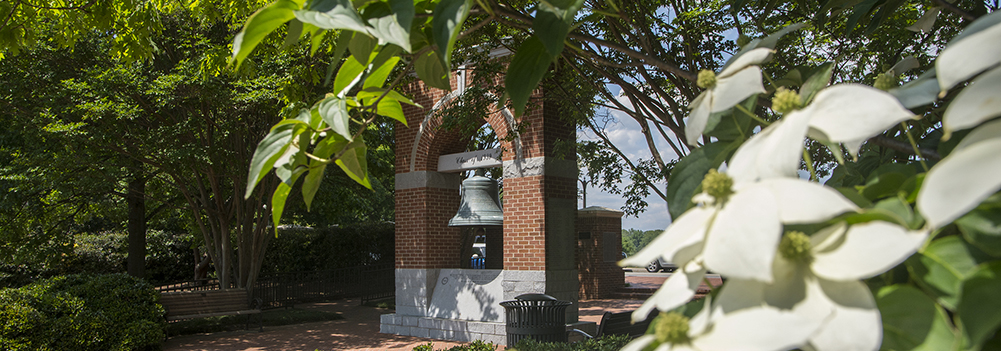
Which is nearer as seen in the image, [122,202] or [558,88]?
[558,88]

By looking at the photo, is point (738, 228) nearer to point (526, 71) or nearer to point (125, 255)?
point (526, 71)

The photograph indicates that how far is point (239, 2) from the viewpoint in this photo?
6074mm

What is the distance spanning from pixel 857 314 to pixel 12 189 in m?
14.3

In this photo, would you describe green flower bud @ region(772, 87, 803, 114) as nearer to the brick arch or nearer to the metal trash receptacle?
the metal trash receptacle

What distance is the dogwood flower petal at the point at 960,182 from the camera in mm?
360

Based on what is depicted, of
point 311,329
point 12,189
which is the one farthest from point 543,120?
point 12,189

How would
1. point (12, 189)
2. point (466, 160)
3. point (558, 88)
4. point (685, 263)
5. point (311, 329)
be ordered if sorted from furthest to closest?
point (311, 329) → point (12, 189) → point (466, 160) → point (558, 88) → point (685, 263)

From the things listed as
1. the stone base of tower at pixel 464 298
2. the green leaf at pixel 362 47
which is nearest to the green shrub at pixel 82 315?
the stone base of tower at pixel 464 298

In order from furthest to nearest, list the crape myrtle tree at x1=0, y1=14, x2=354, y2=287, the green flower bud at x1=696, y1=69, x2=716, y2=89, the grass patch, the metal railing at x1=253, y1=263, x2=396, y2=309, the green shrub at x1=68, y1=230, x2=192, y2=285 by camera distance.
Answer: the green shrub at x1=68, y1=230, x2=192, y2=285
the metal railing at x1=253, y1=263, x2=396, y2=309
the grass patch
the crape myrtle tree at x1=0, y1=14, x2=354, y2=287
the green flower bud at x1=696, y1=69, x2=716, y2=89

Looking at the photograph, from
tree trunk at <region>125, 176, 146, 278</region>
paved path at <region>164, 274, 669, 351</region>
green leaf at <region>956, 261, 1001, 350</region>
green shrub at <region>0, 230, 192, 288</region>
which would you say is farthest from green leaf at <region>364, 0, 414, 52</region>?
green shrub at <region>0, 230, 192, 288</region>

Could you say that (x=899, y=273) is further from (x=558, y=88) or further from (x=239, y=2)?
(x=558, y=88)

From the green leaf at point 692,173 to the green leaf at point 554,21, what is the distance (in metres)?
0.21

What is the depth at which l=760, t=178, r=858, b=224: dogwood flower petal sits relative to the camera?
412 millimetres

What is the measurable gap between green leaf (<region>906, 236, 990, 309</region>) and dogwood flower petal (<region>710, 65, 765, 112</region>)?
0.68 ft
